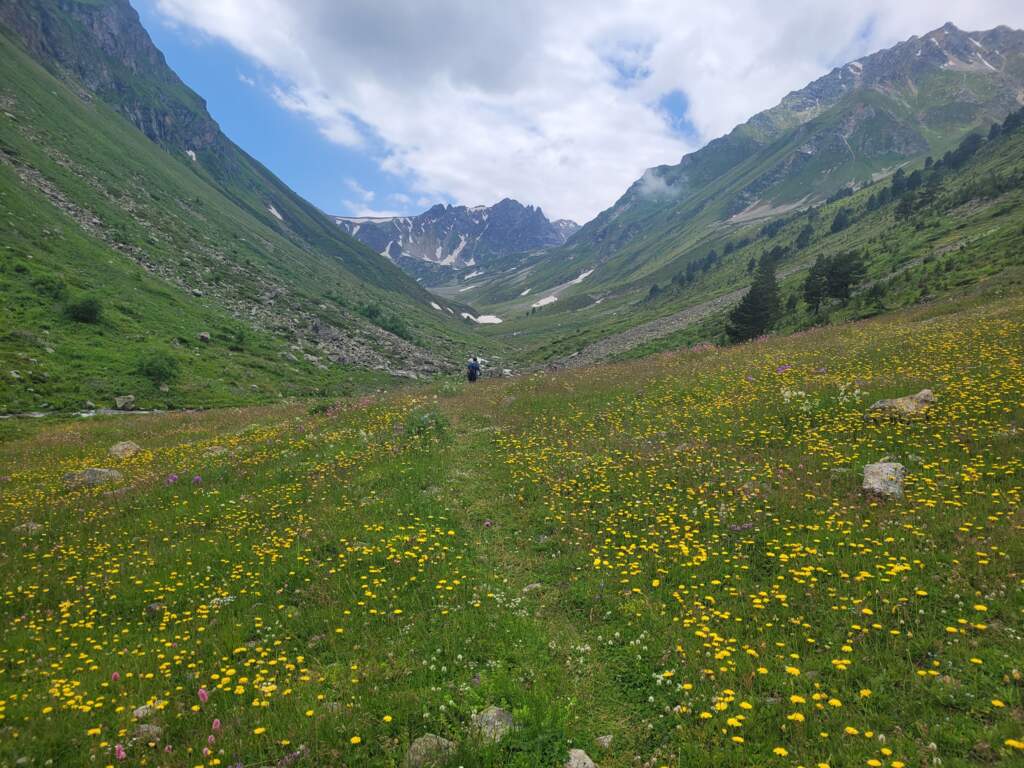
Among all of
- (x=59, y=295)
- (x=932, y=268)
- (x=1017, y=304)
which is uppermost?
(x=932, y=268)

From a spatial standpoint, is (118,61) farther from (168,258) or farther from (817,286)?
(817,286)

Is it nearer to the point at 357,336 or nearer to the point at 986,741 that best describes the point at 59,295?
the point at 357,336

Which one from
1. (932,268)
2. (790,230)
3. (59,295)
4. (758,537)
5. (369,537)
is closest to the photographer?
(758,537)

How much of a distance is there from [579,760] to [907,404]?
47.0 ft

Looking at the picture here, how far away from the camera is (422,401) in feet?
85.0

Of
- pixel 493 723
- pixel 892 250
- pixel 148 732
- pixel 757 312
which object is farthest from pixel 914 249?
pixel 148 732

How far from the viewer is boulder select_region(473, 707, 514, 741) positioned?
5.62m

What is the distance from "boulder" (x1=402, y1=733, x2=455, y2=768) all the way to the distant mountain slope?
33358 mm

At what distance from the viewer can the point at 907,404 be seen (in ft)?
46.6

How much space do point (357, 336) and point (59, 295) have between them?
32037 millimetres

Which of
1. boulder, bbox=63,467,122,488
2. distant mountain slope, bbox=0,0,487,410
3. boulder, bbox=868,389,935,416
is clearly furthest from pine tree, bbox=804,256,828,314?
boulder, bbox=63,467,122,488

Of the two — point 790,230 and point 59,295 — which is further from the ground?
point 790,230

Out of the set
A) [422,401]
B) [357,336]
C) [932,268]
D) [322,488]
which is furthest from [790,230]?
[322,488]

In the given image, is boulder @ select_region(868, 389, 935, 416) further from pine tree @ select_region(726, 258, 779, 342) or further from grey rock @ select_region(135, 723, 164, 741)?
pine tree @ select_region(726, 258, 779, 342)
